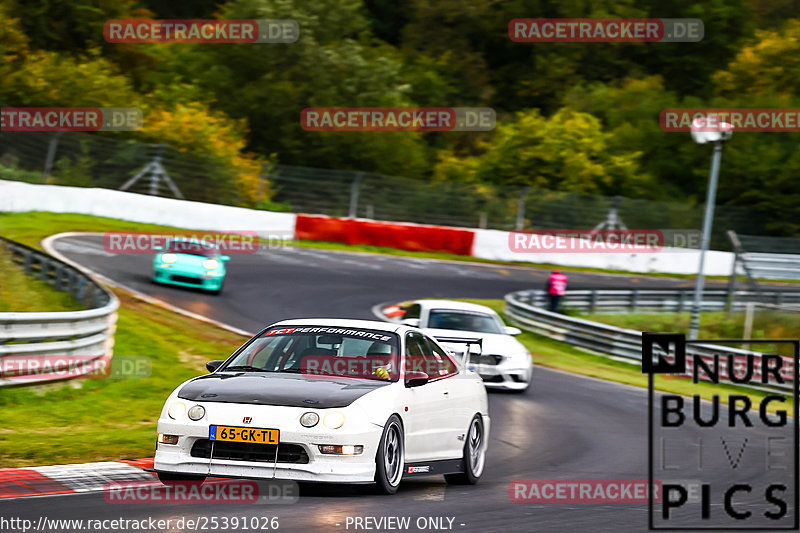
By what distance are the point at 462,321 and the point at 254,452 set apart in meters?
10.2

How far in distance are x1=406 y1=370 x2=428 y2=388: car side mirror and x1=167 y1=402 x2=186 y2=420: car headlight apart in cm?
174

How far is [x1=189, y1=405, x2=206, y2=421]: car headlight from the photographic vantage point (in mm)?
7973

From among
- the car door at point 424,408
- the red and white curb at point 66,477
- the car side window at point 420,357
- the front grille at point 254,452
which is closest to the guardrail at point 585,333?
the car side window at point 420,357

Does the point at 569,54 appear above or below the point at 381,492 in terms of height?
above

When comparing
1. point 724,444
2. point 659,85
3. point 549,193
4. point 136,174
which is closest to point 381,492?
point 724,444

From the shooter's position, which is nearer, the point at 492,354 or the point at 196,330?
the point at 492,354

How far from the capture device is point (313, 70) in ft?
167

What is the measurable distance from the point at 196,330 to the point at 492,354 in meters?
5.49

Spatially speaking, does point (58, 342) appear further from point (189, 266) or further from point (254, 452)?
point (189, 266)

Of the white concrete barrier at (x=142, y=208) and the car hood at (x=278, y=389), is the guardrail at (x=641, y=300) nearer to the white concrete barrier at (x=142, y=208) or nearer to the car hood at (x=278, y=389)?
the white concrete barrier at (x=142, y=208)

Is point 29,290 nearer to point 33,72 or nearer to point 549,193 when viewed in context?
point 549,193

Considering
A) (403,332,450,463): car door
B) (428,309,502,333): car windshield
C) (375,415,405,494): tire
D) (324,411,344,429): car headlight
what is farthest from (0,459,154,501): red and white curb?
(428,309,502,333): car windshield

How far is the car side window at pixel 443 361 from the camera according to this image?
9.84 m

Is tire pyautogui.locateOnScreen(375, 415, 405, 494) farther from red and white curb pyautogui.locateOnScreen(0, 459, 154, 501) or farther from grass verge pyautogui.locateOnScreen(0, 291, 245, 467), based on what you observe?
grass verge pyautogui.locateOnScreen(0, 291, 245, 467)
